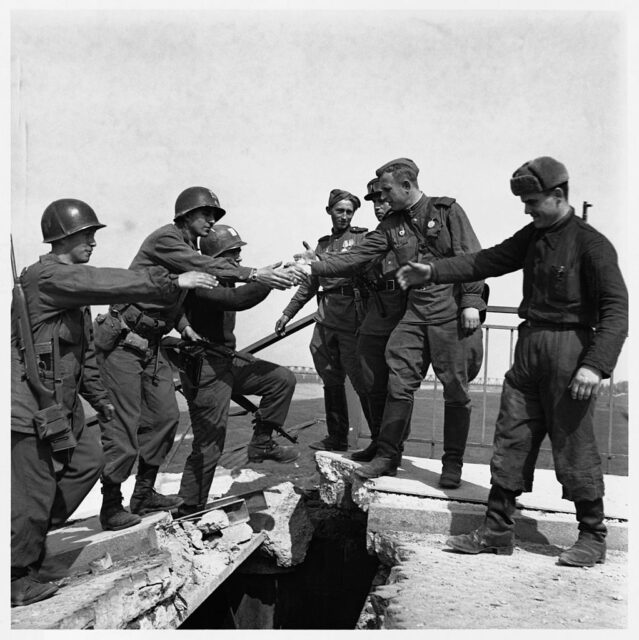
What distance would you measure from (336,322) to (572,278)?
2849 millimetres

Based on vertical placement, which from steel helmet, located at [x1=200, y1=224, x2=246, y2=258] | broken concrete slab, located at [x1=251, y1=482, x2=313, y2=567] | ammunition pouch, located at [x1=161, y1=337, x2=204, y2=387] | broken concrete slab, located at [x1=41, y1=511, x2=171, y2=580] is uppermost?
steel helmet, located at [x1=200, y1=224, x2=246, y2=258]

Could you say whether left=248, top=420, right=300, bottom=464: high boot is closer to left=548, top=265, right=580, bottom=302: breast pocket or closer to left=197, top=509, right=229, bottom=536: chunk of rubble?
left=197, top=509, right=229, bottom=536: chunk of rubble

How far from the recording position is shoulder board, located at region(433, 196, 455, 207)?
4.43 m

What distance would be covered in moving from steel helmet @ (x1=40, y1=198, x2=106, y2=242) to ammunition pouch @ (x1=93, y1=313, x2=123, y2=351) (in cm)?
90

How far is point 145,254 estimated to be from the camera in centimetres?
456

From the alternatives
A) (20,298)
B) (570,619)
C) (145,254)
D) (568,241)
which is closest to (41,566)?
(20,298)

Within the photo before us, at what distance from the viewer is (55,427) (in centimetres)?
319

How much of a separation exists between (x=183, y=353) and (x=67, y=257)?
1254 millimetres

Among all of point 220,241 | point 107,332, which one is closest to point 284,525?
point 107,332

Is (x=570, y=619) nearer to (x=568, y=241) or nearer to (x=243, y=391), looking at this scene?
(x=568, y=241)

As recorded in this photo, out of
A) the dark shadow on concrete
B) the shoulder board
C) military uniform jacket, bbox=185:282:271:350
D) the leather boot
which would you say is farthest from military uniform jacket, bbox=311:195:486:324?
the leather boot

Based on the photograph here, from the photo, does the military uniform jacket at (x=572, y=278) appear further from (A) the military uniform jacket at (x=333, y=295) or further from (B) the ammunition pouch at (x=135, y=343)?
(A) the military uniform jacket at (x=333, y=295)

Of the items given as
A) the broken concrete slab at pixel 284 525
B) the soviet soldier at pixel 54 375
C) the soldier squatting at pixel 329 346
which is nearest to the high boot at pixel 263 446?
the soldier squatting at pixel 329 346

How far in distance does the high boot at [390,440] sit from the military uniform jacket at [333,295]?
142 centimetres
